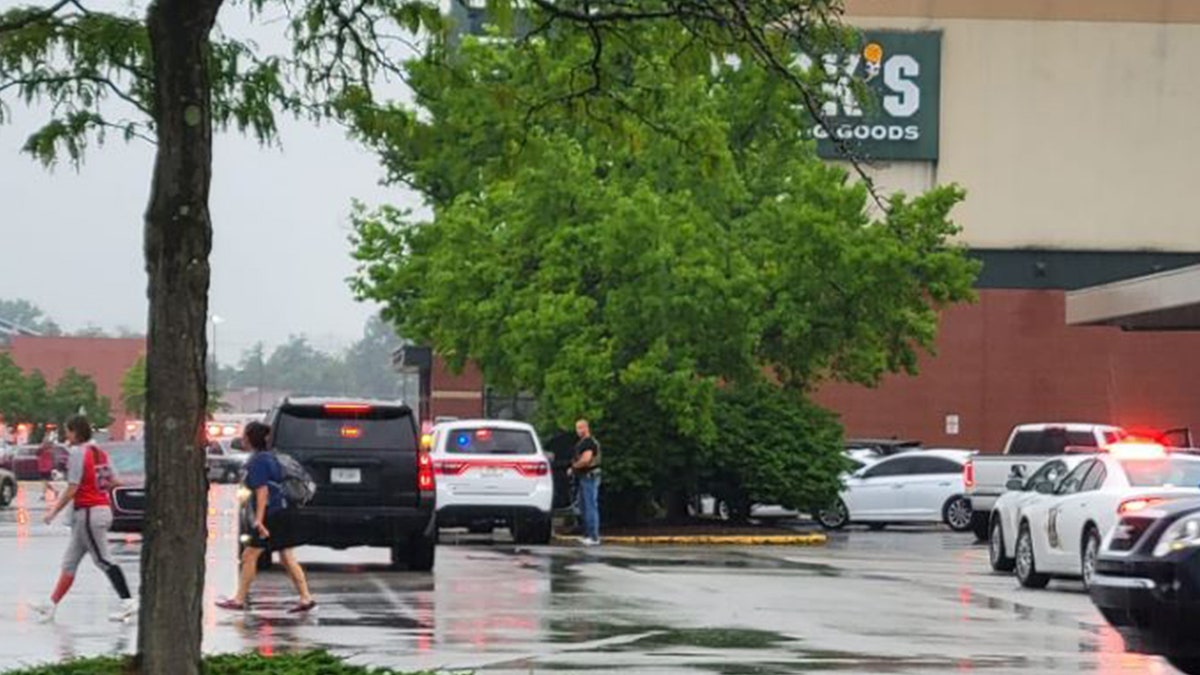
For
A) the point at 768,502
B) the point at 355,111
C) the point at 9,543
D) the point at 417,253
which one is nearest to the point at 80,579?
the point at 9,543

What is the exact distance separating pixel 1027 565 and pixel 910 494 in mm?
18431

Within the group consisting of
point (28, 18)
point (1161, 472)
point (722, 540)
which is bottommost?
point (722, 540)

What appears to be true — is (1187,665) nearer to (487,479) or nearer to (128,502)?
(487,479)

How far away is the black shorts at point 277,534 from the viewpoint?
19.7m

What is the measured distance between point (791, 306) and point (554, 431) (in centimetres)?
458

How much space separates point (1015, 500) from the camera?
88.3 ft

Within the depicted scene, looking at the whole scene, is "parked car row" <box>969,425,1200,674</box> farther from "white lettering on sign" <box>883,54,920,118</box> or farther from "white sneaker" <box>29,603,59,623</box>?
"white lettering on sign" <box>883,54,920,118</box>

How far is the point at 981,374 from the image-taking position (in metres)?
61.2

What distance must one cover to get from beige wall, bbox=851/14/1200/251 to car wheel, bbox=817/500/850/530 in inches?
989

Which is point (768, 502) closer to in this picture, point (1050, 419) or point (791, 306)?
point (791, 306)

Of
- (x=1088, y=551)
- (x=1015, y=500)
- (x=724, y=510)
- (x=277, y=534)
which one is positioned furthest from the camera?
A: (x=724, y=510)

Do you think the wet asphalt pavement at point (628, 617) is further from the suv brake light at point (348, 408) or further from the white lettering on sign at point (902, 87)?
the white lettering on sign at point (902, 87)

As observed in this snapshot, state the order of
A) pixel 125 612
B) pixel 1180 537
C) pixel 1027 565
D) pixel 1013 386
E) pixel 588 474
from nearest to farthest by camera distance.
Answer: pixel 1180 537, pixel 125 612, pixel 1027 565, pixel 588 474, pixel 1013 386

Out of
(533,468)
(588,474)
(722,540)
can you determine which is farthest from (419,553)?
(722,540)
